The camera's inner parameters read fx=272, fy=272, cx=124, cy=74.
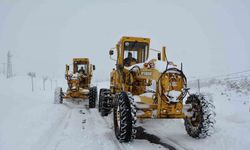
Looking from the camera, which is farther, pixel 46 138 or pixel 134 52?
pixel 134 52

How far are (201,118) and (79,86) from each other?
494 inches

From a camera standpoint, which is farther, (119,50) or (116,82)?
(116,82)

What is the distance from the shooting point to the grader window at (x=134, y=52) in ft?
34.3

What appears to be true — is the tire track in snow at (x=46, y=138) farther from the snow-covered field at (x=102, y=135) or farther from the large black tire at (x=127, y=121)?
the large black tire at (x=127, y=121)

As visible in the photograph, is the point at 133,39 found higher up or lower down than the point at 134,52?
higher up

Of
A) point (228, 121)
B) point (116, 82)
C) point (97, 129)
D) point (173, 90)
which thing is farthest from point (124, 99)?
point (116, 82)

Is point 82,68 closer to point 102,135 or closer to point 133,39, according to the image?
point 133,39

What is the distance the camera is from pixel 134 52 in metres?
10.6

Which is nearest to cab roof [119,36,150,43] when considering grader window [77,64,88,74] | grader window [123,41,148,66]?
grader window [123,41,148,66]

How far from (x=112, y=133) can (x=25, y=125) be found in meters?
2.57

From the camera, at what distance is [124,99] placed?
683 cm

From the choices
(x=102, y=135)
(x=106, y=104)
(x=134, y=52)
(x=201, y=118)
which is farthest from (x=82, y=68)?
(x=201, y=118)

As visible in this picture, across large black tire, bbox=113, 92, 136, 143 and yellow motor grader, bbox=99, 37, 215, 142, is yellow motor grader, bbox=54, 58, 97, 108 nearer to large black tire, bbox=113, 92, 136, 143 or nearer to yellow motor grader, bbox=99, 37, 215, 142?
yellow motor grader, bbox=99, 37, 215, 142

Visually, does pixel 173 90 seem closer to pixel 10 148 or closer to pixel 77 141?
pixel 77 141
